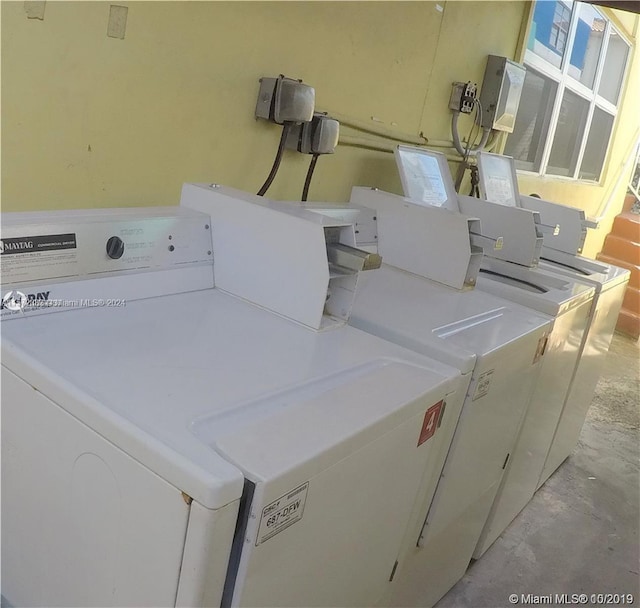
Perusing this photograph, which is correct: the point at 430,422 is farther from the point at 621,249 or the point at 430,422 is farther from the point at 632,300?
the point at 621,249

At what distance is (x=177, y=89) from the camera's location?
1658 mm

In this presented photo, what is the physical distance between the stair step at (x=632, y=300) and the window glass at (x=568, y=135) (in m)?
1.17

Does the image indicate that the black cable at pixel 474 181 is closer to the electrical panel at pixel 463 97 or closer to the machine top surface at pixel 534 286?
the electrical panel at pixel 463 97

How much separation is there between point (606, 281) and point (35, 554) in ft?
7.40

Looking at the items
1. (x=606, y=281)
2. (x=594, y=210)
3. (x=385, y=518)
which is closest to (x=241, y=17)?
(x=385, y=518)

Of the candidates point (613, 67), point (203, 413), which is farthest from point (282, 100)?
point (613, 67)

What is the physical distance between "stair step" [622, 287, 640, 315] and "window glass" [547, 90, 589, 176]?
117 cm

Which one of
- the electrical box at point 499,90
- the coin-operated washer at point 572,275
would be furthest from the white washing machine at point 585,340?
the electrical box at point 499,90

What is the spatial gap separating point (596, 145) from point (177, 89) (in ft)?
16.7

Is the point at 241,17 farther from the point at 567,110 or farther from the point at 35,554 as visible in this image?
the point at 567,110

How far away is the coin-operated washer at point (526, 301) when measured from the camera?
209 centimetres

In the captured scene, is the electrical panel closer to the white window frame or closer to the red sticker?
the white window frame

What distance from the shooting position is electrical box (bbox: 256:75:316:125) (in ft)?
6.14

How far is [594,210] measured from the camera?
6.03 m
